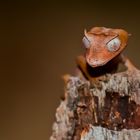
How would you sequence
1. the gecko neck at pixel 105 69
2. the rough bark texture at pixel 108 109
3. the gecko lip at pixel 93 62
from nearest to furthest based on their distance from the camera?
the rough bark texture at pixel 108 109, the gecko lip at pixel 93 62, the gecko neck at pixel 105 69

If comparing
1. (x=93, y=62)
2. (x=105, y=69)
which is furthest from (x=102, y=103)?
(x=105, y=69)

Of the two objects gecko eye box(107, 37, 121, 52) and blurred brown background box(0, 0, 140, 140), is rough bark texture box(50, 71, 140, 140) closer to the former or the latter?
gecko eye box(107, 37, 121, 52)

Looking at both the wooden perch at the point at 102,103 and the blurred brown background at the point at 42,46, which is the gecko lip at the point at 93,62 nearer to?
the wooden perch at the point at 102,103

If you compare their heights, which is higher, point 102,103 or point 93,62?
point 93,62

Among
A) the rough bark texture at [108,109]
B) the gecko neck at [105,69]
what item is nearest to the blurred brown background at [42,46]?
the gecko neck at [105,69]

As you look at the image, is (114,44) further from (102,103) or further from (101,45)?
(102,103)

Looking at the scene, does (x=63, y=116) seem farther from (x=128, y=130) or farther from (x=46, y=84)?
(x=46, y=84)

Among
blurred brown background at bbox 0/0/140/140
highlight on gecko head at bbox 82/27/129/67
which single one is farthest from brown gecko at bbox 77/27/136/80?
blurred brown background at bbox 0/0/140/140
